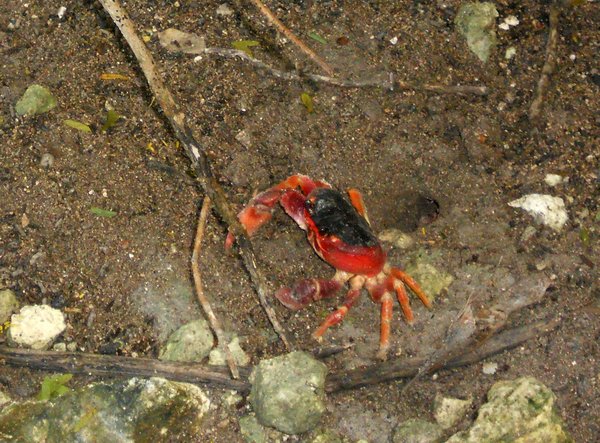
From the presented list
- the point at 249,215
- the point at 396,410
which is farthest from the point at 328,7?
the point at 396,410

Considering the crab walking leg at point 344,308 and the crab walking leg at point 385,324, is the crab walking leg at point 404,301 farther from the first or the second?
the crab walking leg at point 344,308

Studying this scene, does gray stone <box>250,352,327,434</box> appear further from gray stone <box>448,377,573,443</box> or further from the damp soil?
gray stone <box>448,377,573,443</box>

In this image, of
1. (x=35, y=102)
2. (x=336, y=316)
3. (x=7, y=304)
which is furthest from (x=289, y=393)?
(x=35, y=102)

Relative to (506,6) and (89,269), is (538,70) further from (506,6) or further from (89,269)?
(89,269)

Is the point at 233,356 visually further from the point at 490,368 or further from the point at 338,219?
the point at 490,368

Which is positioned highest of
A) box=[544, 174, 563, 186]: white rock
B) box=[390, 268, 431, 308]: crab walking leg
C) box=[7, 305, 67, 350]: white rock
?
box=[7, 305, 67, 350]: white rock

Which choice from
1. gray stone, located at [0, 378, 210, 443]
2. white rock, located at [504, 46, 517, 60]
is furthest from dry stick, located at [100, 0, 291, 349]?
white rock, located at [504, 46, 517, 60]
